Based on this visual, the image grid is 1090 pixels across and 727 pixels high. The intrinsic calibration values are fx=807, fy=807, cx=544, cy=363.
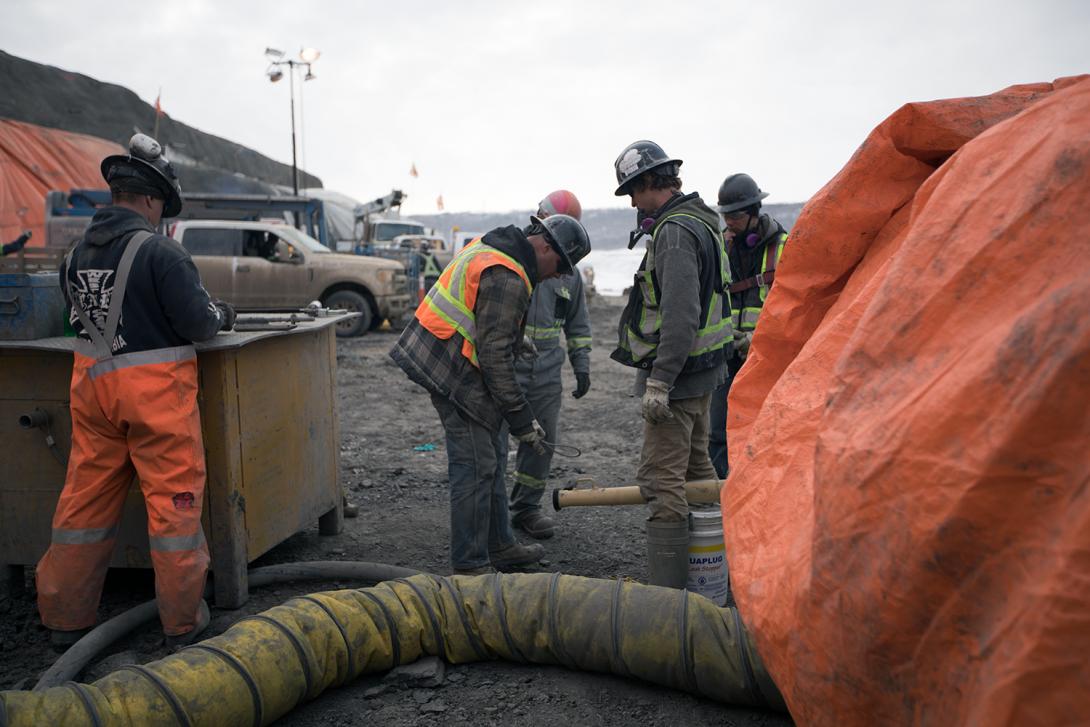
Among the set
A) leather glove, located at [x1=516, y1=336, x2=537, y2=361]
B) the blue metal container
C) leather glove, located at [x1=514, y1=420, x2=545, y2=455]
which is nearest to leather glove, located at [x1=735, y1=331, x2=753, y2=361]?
leather glove, located at [x1=516, y1=336, x2=537, y2=361]

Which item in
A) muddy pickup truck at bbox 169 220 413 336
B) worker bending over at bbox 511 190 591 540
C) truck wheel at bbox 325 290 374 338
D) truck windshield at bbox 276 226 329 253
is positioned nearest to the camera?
worker bending over at bbox 511 190 591 540

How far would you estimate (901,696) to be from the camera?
1266 mm

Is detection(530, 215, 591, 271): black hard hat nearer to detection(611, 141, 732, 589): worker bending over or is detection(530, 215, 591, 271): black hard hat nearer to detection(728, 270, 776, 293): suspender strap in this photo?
detection(611, 141, 732, 589): worker bending over

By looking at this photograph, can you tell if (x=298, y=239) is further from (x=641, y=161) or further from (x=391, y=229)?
(x=391, y=229)

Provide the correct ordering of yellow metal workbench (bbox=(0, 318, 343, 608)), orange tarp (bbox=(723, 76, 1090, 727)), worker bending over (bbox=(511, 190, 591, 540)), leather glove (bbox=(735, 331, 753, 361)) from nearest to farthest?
orange tarp (bbox=(723, 76, 1090, 727)), yellow metal workbench (bbox=(0, 318, 343, 608)), leather glove (bbox=(735, 331, 753, 361)), worker bending over (bbox=(511, 190, 591, 540))

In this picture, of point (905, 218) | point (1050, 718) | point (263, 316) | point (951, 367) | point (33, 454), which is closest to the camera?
point (1050, 718)

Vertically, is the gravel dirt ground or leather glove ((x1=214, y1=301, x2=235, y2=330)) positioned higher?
leather glove ((x1=214, y1=301, x2=235, y2=330))

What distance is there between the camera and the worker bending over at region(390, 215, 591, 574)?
11.4ft

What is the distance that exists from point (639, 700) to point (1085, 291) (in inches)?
83.7

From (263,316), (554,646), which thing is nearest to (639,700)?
(554,646)

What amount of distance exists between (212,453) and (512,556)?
61.1 inches

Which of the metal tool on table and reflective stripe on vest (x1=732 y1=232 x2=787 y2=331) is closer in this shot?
the metal tool on table

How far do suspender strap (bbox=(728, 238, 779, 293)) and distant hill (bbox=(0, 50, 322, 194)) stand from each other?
22.4m

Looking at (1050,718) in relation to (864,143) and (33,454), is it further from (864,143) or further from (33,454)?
(33,454)
